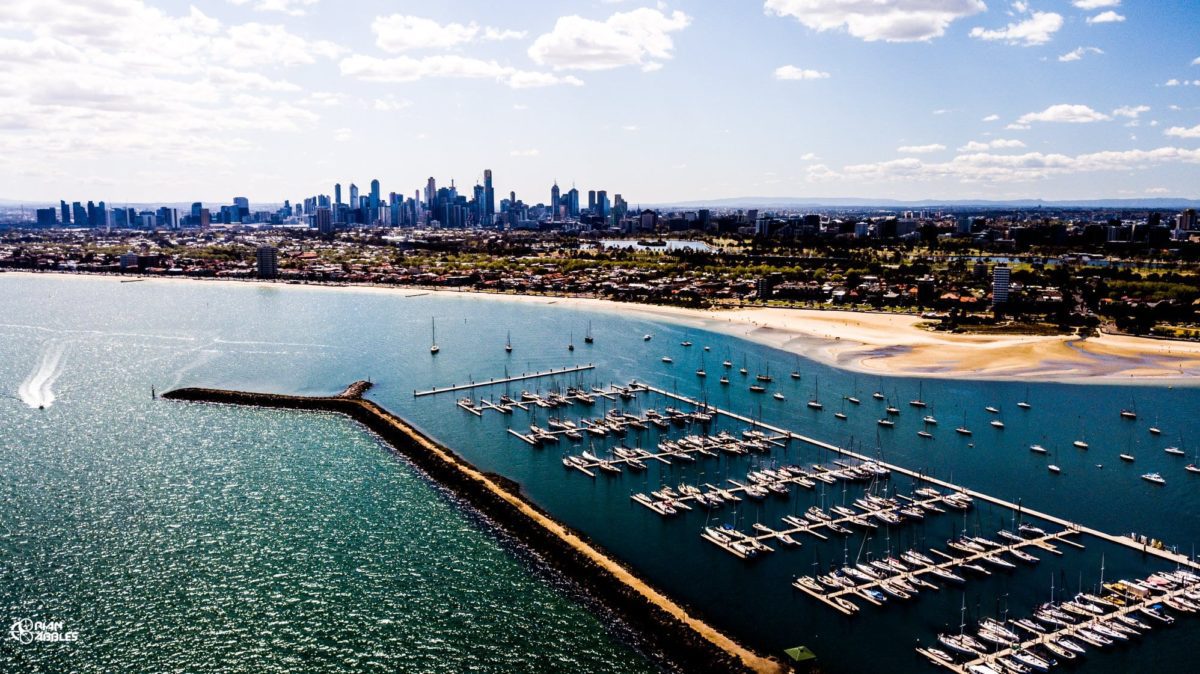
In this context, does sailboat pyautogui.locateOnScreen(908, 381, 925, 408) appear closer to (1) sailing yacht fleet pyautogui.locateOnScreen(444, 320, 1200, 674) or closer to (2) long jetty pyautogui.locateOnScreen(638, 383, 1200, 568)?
(1) sailing yacht fleet pyautogui.locateOnScreen(444, 320, 1200, 674)

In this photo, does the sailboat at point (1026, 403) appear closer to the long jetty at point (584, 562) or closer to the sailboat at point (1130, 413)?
the sailboat at point (1130, 413)

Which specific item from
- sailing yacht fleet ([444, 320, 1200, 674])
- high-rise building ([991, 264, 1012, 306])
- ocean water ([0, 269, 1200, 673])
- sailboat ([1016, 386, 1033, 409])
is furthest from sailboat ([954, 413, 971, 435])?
high-rise building ([991, 264, 1012, 306])

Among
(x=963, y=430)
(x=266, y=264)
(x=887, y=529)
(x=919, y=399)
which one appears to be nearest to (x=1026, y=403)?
(x=919, y=399)

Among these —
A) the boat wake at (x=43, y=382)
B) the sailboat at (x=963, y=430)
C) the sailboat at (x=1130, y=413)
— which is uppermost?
the boat wake at (x=43, y=382)

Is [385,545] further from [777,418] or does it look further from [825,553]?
[777,418]

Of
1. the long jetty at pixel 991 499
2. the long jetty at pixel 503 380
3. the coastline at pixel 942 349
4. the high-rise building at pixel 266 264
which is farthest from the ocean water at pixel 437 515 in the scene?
the high-rise building at pixel 266 264
